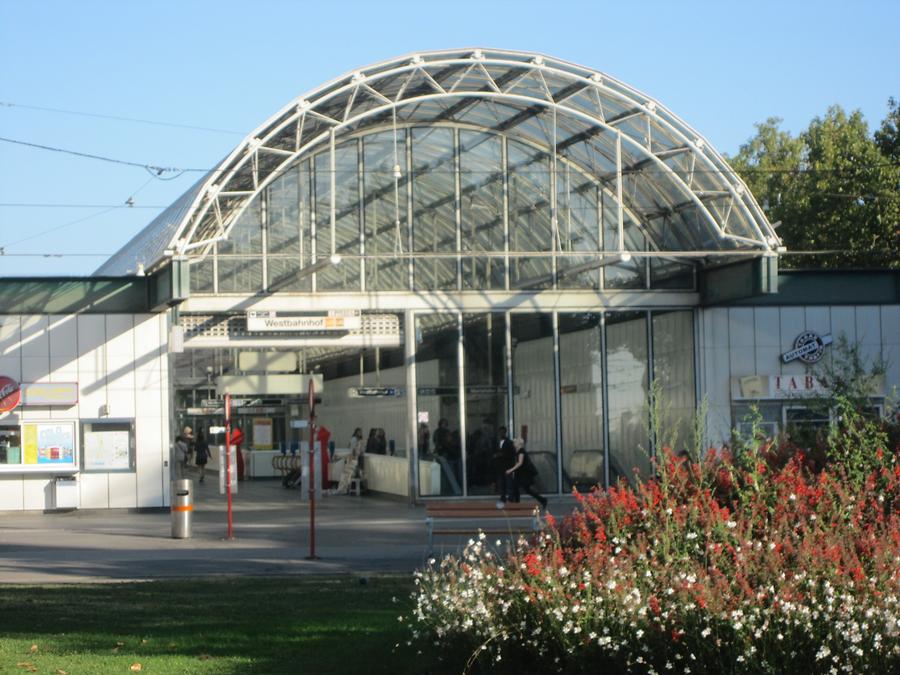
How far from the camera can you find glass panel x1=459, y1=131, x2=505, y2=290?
101 feet

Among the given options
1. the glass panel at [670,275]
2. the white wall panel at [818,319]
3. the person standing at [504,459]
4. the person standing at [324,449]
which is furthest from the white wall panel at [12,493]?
the white wall panel at [818,319]

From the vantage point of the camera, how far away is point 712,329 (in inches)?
1230

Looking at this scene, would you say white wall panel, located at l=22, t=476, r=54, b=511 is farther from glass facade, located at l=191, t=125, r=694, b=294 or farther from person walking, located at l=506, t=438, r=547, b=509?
person walking, located at l=506, t=438, r=547, b=509

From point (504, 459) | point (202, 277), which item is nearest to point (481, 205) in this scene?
point (504, 459)

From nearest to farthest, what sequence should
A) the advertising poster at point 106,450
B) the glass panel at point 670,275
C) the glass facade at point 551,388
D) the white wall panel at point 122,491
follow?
the advertising poster at point 106,450 → the white wall panel at point 122,491 → the glass facade at point 551,388 → the glass panel at point 670,275

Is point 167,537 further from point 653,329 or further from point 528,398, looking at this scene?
point 653,329

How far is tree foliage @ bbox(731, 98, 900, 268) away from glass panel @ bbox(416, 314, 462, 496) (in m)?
21.5

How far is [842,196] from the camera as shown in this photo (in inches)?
2110

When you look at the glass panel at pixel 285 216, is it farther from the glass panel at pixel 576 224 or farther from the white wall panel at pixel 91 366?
the glass panel at pixel 576 224

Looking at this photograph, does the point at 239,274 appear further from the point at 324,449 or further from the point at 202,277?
the point at 324,449

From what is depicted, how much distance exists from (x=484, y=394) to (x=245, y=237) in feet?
20.8

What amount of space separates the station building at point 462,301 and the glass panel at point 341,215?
0.05 metres

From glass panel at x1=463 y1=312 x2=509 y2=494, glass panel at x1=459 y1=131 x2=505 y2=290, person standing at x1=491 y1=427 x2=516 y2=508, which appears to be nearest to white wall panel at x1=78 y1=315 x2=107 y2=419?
glass panel at x1=463 y1=312 x2=509 y2=494

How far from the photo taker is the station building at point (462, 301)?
93.1ft
